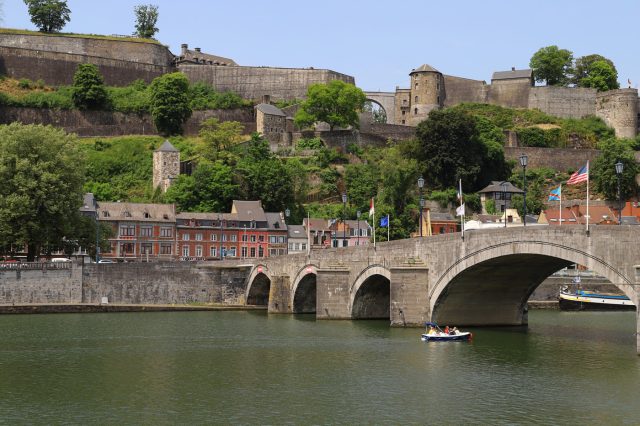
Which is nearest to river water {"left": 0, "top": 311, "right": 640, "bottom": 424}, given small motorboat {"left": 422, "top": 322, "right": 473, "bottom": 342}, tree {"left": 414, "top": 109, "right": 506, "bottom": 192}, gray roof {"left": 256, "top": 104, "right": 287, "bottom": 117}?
small motorboat {"left": 422, "top": 322, "right": 473, "bottom": 342}

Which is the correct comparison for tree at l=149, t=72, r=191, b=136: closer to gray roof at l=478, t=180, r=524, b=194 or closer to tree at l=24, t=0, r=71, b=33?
tree at l=24, t=0, r=71, b=33

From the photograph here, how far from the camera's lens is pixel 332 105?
106 meters

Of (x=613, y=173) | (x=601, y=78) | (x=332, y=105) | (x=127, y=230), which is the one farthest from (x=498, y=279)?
(x=601, y=78)

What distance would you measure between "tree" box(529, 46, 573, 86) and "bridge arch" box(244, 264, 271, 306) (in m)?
67.0

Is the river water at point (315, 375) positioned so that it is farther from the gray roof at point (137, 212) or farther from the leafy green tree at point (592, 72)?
the leafy green tree at point (592, 72)

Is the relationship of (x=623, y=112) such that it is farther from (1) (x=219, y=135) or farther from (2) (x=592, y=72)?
(1) (x=219, y=135)

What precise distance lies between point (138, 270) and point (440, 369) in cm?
3525

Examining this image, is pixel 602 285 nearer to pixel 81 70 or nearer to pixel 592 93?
pixel 592 93

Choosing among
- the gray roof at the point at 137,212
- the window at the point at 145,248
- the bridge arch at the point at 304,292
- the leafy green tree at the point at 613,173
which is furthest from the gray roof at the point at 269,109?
the bridge arch at the point at 304,292

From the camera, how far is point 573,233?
36.1 m

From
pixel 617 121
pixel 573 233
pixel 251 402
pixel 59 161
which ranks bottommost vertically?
pixel 251 402

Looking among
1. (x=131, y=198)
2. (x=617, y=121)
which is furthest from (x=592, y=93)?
(x=131, y=198)

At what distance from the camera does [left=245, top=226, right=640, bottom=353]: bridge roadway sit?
A: 3498 cm

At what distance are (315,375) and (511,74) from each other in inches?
3633
